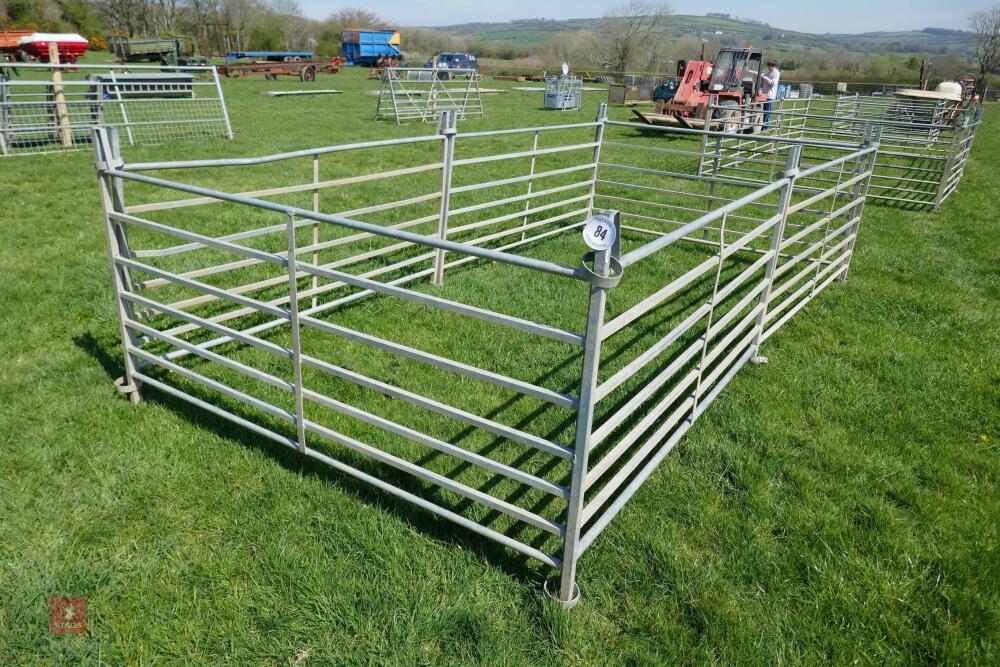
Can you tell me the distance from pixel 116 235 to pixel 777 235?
4.05 meters

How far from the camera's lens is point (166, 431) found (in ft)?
11.8

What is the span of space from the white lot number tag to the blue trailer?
50.7 meters

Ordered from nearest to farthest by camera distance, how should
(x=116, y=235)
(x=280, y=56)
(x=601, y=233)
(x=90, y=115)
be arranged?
1. (x=601, y=233)
2. (x=116, y=235)
3. (x=90, y=115)
4. (x=280, y=56)

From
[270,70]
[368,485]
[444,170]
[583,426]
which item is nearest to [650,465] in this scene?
[583,426]

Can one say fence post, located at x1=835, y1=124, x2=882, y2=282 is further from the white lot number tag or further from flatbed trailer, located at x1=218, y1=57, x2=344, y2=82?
flatbed trailer, located at x1=218, y1=57, x2=344, y2=82

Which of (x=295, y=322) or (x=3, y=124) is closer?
(x=295, y=322)

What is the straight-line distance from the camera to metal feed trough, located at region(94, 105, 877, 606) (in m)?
2.57

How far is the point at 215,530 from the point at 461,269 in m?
3.97

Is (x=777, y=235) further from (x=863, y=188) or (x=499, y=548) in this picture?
(x=499, y=548)

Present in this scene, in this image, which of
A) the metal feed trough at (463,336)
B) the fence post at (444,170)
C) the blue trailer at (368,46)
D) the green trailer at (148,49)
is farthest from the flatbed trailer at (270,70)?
the fence post at (444,170)

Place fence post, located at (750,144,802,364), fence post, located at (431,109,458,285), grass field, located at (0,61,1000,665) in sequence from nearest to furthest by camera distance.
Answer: grass field, located at (0,61,1000,665) < fence post, located at (750,144,802,364) < fence post, located at (431,109,458,285)

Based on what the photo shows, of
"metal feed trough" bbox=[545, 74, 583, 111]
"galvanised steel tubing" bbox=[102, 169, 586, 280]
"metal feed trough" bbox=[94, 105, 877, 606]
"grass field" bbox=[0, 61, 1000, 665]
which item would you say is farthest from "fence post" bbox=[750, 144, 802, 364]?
"metal feed trough" bbox=[545, 74, 583, 111]

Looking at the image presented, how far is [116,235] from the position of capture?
361 cm

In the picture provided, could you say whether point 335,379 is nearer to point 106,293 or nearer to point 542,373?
→ point 542,373
